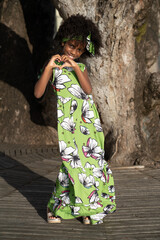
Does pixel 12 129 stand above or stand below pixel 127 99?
below

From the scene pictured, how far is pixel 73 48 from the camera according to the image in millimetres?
3508

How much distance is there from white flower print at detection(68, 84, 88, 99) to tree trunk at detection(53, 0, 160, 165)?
249cm

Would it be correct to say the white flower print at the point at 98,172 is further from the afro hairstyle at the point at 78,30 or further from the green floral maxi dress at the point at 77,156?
the afro hairstyle at the point at 78,30

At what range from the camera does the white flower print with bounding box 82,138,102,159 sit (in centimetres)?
342

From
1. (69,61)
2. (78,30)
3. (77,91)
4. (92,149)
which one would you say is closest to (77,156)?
(92,149)

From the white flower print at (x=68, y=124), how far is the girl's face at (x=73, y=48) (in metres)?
0.60

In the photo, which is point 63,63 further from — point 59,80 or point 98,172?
point 98,172

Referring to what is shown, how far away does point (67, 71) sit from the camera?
3.53 metres

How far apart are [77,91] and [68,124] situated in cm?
33

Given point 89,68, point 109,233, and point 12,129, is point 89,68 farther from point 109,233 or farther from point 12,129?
point 109,233

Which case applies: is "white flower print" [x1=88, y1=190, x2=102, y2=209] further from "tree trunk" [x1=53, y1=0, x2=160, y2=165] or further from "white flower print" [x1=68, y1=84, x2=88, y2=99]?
"tree trunk" [x1=53, y1=0, x2=160, y2=165]

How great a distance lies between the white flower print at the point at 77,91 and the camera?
3482 millimetres

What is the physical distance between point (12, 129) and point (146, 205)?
412 centimetres

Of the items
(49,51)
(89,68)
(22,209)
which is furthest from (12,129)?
(22,209)
